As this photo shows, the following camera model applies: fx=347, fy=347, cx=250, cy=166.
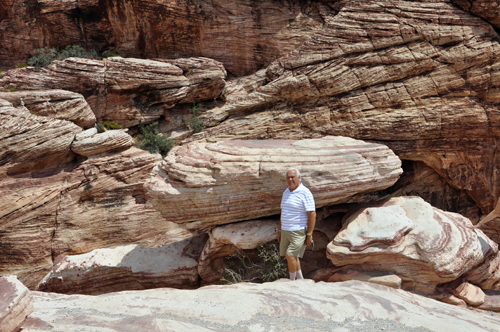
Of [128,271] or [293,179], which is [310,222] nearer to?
[293,179]

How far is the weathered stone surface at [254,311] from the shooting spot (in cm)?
460

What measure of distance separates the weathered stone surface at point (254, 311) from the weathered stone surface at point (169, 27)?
1384 centimetres

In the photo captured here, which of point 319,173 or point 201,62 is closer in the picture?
point 319,173

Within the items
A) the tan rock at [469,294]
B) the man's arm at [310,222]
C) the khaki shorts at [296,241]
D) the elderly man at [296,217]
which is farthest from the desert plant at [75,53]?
the tan rock at [469,294]

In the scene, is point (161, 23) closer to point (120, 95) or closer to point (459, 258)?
point (120, 95)

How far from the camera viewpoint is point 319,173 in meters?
7.77

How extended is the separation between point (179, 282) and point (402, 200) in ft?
19.7

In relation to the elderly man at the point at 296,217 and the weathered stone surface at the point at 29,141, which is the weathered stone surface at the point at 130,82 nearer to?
the weathered stone surface at the point at 29,141

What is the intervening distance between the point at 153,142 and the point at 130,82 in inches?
111

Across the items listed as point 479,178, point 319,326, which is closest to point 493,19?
point 479,178

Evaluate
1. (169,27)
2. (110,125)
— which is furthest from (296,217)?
(169,27)

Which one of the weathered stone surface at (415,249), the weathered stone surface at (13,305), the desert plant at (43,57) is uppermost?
the desert plant at (43,57)

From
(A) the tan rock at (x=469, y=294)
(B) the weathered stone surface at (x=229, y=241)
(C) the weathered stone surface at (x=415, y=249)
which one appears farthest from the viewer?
(B) the weathered stone surface at (x=229, y=241)

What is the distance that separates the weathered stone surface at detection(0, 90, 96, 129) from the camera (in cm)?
1261
